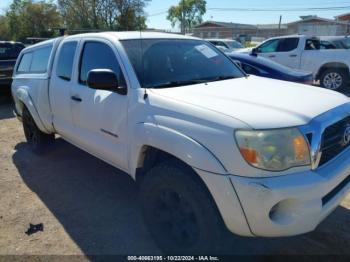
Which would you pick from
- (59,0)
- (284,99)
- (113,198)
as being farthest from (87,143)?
(59,0)

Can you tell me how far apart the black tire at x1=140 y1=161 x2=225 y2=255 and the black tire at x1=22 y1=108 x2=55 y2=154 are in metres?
3.14

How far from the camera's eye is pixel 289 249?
120 inches

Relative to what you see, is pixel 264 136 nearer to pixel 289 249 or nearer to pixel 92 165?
pixel 289 249

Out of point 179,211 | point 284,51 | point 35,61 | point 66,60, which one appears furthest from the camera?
point 284,51

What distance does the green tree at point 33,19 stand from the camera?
41656 mm

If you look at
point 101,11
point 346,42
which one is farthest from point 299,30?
point 346,42

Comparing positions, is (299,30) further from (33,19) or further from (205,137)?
(205,137)

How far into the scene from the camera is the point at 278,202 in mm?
2262

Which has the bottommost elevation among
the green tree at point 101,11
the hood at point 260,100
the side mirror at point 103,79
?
the hood at point 260,100

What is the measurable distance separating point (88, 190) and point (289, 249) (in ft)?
7.79

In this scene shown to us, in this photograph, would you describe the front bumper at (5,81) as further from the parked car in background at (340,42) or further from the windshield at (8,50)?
the parked car in background at (340,42)

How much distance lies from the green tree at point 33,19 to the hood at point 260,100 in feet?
139

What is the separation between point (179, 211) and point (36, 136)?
3660 millimetres

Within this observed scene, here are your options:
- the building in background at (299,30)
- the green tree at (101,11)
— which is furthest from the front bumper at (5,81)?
the building in background at (299,30)
